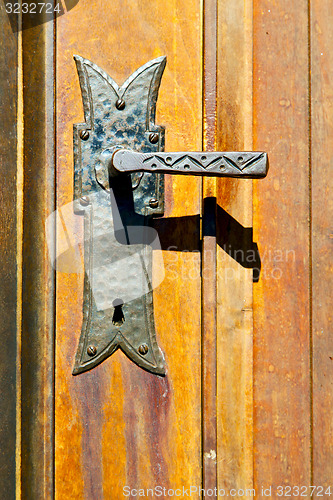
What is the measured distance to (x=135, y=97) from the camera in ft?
2.01

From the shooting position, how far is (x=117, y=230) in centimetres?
61

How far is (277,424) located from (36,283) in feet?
1.32

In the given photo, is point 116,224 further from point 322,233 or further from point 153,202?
point 322,233

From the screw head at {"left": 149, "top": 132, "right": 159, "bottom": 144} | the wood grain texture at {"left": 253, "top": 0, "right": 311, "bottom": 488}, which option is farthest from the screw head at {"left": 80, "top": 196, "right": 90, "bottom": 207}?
the wood grain texture at {"left": 253, "top": 0, "right": 311, "bottom": 488}

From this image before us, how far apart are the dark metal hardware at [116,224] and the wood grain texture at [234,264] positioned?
0.09 meters

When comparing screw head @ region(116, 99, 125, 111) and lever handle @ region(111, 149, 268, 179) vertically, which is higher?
screw head @ region(116, 99, 125, 111)

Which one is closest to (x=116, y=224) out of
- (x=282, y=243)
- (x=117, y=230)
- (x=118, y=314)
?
(x=117, y=230)

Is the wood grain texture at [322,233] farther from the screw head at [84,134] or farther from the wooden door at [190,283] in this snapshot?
the screw head at [84,134]

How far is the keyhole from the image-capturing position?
0.60 m

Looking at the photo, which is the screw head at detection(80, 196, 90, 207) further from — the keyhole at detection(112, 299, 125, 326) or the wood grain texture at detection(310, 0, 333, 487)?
the wood grain texture at detection(310, 0, 333, 487)

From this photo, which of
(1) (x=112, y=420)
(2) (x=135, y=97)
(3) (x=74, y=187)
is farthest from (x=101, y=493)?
(2) (x=135, y=97)

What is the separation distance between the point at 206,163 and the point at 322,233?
23cm

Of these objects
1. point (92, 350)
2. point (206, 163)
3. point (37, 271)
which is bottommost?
point (92, 350)

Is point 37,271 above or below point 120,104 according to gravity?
below
